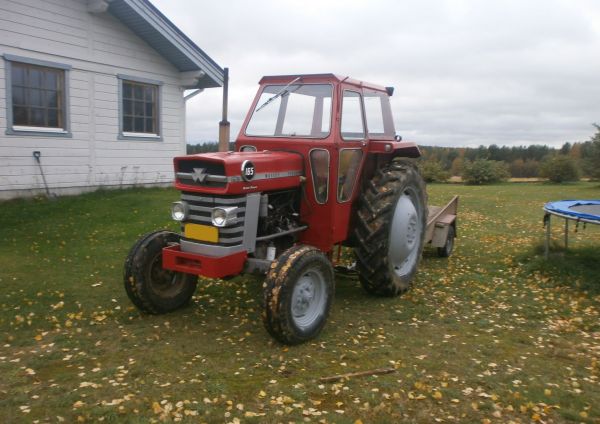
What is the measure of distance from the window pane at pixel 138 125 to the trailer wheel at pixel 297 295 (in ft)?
31.6

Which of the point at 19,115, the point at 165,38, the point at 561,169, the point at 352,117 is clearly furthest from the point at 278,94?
the point at 561,169

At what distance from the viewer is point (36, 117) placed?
1091cm

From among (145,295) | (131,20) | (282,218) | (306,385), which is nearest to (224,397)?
(306,385)

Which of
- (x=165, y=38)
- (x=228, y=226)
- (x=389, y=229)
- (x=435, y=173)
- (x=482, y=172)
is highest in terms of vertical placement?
(x=165, y=38)

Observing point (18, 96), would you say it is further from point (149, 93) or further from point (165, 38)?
point (165, 38)

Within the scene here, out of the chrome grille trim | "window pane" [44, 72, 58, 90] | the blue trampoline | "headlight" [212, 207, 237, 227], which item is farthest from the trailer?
"window pane" [44, 72, 58, 90]

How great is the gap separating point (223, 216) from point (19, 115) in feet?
26.7

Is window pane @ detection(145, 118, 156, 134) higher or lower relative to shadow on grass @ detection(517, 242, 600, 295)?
higher

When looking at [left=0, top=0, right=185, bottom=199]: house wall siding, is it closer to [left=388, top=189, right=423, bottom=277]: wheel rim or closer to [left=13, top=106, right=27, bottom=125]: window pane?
[left=13, top=106, right=27, bottom=125]: window pane

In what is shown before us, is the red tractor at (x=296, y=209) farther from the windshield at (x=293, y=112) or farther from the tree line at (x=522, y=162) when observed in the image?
the tree line at (x=522, y=162)

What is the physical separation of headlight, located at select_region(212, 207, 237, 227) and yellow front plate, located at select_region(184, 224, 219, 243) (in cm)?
11

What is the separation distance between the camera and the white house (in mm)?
10500

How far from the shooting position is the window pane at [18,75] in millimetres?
10478

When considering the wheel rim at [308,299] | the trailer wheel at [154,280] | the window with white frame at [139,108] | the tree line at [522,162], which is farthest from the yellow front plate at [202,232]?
the tree line at [522,162]
